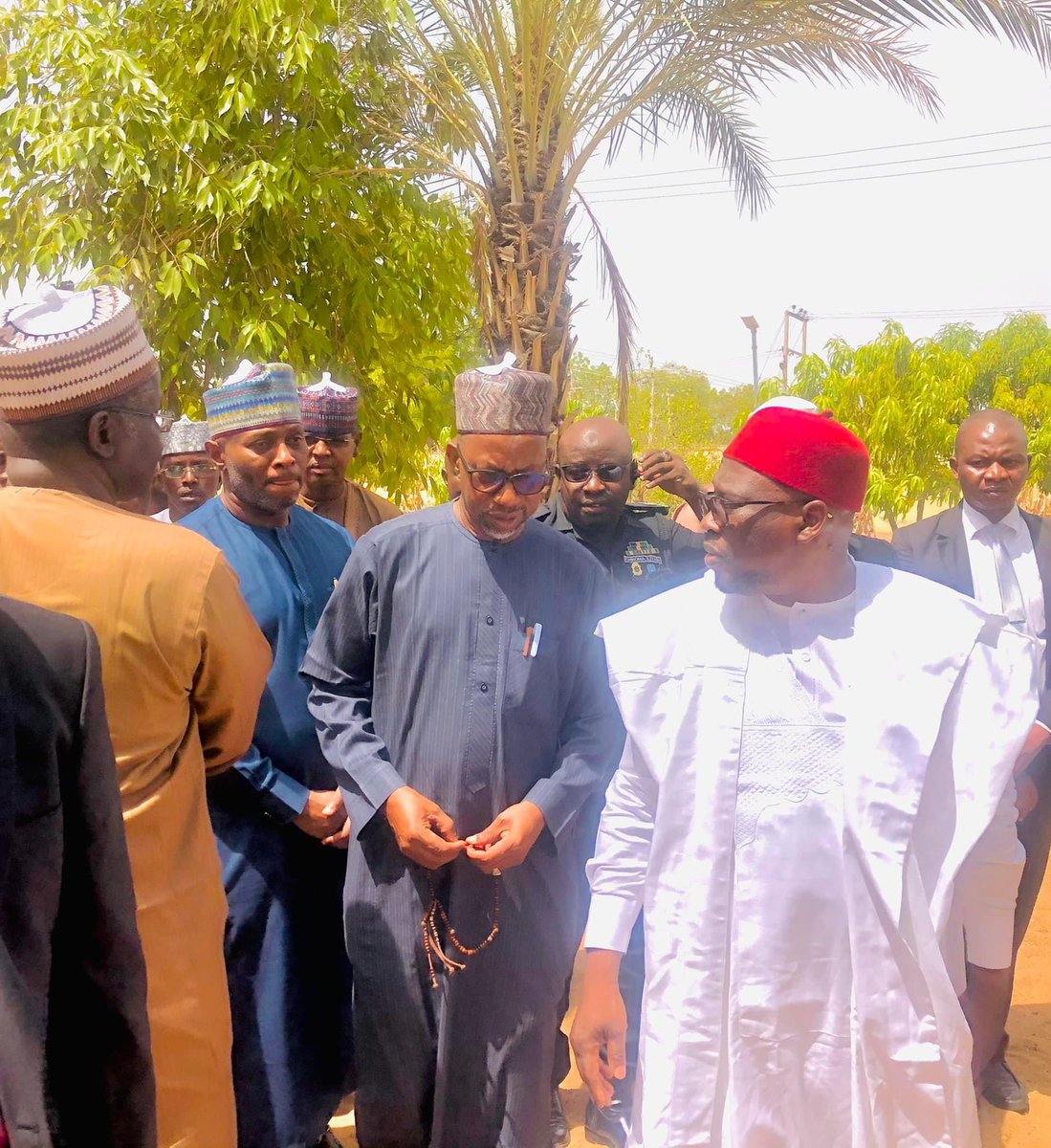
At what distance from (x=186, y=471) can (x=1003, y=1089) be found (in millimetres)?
3824

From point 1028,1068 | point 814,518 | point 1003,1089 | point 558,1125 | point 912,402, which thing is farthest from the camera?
point 912,402

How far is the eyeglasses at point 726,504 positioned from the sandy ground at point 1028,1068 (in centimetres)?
228

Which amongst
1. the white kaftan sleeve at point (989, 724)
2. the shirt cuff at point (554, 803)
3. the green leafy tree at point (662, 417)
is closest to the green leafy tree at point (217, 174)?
the shirt cuff at point (554, 803)

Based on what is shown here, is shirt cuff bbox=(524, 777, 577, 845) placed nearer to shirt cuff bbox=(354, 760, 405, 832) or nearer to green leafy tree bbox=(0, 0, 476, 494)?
shirt cuff bbox=(354, 760, 405, 832)

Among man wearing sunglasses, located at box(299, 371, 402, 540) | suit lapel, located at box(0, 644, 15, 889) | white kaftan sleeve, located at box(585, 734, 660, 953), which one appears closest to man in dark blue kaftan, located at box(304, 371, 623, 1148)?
white kaftan sleeve, located at box(585, 734, 660, 953)

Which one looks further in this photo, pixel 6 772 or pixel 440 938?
pixel 440 938

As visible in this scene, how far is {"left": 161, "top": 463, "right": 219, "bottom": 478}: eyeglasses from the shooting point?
4.70 metres

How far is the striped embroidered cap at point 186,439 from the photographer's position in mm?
4734

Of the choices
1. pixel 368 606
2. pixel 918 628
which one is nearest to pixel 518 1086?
pixel 368 606

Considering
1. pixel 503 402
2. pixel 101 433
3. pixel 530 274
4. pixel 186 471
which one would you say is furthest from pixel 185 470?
pixel 530 274

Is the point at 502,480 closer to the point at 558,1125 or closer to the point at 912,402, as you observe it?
the point at 558,1125

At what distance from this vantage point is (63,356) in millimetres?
1966

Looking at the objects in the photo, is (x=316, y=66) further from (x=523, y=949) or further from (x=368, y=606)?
(x=523, y=949)

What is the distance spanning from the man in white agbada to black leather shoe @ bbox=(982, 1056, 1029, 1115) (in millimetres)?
1733
